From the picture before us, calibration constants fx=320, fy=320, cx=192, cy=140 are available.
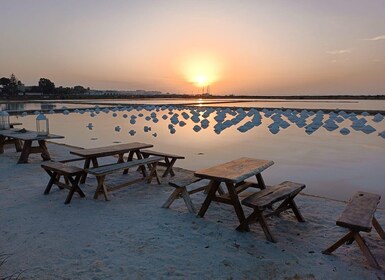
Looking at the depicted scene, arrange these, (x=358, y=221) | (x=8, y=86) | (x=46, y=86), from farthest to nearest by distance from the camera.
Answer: (x=46, y=86)
(x=8, y=86)
(x=358, y=221)

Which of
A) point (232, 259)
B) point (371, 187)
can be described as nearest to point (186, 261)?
point (232, 259)

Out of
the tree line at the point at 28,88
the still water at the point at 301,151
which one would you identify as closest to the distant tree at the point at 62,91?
the tree line at the point at 28,88

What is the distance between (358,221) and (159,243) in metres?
2.07

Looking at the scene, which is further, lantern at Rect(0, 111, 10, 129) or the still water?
lantern at Rect(0, 111, 10, 129)

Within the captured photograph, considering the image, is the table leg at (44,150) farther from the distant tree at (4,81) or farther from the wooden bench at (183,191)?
the distant tree at (4,81)

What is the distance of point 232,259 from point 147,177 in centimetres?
302

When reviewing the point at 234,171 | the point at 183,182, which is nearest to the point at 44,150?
the point at 183,182

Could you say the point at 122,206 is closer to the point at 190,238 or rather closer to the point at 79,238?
the point at 79,238

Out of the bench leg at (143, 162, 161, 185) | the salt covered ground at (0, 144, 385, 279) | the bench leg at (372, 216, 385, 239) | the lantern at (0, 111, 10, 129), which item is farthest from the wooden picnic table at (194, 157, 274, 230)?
the lantern at (0, 111, 10, 129)

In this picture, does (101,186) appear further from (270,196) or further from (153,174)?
(270,196)

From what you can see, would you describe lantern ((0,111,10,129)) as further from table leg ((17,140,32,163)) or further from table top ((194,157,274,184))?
table top ((194,157,274,184))

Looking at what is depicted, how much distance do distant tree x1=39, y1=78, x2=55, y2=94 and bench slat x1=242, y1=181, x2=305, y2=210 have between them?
345 feet

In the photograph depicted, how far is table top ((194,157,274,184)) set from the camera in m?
3.80

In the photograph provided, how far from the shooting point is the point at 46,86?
97688 mm
